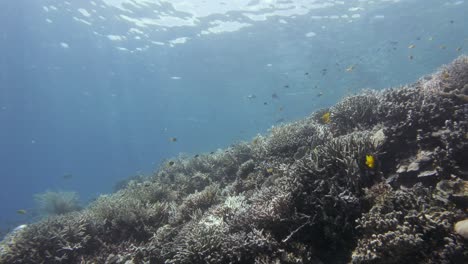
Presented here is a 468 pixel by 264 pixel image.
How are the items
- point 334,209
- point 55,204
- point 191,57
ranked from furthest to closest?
point 191,57 < point 55,204 < point 334,209

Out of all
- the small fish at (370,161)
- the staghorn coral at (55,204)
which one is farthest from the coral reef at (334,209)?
the staghorn coral at (55,204)

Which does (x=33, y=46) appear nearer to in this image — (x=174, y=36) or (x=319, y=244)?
(x=174, y=36)

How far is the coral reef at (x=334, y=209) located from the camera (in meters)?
3.99

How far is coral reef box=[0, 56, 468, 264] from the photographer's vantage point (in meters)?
3.99

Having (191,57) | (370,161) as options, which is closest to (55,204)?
(370,161)

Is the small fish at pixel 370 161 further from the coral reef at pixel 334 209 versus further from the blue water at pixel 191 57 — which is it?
the blue water at pixel 191 57

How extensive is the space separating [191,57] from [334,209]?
3554 cm

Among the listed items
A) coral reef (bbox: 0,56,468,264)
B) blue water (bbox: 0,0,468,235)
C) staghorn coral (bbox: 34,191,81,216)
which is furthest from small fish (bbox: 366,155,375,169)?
staghorn coral (bbox: 34,191,81,216)

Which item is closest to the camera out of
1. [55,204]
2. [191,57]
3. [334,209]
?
A: [334,209]

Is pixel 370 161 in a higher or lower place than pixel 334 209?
higher

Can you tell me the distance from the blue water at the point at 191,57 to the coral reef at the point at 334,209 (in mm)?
3503

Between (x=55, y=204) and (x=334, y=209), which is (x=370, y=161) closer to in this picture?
(x=334, y=209)

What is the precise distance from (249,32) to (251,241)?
29.1 meters

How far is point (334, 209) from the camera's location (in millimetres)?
4719
